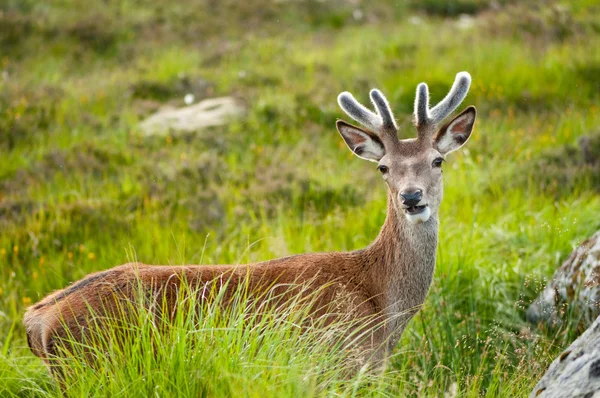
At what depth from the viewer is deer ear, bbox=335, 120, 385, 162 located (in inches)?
218

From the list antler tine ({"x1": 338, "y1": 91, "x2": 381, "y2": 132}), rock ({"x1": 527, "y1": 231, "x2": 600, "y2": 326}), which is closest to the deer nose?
antler tine ({"x1": 338, "y1": 91, "x2": 381, "y2": 132})

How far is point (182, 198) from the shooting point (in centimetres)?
868

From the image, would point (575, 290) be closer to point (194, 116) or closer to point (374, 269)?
point (374, 269)

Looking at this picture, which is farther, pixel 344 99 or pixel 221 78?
pixel 221 78

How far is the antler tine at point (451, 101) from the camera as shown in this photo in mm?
5504

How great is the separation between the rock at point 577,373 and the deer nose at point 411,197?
1.29 metres

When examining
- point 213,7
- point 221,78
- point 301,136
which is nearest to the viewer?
point 301,136

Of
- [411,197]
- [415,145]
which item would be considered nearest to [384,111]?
[415,145]

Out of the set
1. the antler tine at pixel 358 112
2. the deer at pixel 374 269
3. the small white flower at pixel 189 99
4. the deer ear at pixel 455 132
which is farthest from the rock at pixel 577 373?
the small white flower at pixel 189 99

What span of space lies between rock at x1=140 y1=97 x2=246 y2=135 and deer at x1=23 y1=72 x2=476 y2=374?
5.54 metres

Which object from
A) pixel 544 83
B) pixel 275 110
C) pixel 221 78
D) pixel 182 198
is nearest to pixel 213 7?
pixel 221 78

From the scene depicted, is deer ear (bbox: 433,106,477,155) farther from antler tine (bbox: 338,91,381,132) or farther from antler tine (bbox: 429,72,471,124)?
antler tine (bbox: 338,91,381,132)

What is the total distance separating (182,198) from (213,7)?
29.3 feet

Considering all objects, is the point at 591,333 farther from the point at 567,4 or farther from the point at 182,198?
the point at 567,4
